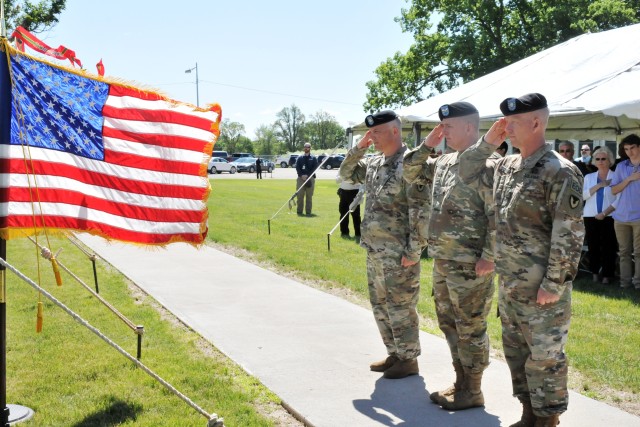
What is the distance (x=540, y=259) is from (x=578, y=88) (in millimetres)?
A: 6808

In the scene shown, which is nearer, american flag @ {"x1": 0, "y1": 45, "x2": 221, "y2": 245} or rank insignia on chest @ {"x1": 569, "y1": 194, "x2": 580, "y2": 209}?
rank insignia on chest @ {"x1": 569, "y1": 194, "x2": 580, "y2": 209}

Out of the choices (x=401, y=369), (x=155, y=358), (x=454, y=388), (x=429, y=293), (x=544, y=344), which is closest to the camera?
(x=544, y=344)

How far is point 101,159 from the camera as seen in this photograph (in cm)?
446

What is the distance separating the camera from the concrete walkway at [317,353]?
14.3 feet

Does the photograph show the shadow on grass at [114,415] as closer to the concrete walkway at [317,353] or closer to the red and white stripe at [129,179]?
the concrete walkway at [317,353]

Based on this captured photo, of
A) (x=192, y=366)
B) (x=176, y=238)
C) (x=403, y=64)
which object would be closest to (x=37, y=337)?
(x=192, y=366)

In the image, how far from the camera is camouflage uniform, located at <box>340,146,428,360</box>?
482cm

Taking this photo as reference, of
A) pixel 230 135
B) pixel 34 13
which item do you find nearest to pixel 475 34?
pixel 34 13

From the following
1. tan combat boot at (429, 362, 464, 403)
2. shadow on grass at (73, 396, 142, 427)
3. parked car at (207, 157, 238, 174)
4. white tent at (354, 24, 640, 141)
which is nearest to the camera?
shadow on grass at (73, 396, 142, 427)

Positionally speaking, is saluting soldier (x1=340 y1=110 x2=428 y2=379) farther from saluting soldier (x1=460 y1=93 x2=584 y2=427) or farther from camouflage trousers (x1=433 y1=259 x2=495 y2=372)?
saluting soldier (x1=460 y1=93 x2=584 y2=427)

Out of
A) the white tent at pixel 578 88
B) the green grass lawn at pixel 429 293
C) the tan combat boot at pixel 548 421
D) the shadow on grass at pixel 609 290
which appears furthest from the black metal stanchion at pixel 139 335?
the white tent at pixel 578 88

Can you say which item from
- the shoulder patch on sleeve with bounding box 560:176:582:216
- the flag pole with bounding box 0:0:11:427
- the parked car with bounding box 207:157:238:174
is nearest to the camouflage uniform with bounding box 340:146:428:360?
the shoulder patch on sleeve with bounding box 560:176:582:216

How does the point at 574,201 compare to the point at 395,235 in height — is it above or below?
above

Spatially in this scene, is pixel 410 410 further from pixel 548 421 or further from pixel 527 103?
pixel 527 103
